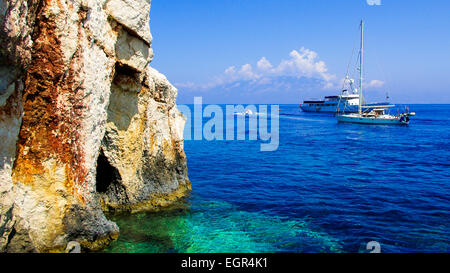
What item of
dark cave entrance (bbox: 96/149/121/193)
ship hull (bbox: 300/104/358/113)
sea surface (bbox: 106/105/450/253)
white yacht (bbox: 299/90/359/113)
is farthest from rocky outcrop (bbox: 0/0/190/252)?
ship hull (bbox: 300/104/358/113)

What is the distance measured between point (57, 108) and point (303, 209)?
40.7 feet

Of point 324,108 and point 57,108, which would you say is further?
point 324,108

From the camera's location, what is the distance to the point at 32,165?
29.2 ft

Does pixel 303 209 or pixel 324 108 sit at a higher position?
pixel 324 108

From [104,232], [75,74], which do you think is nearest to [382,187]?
[104,232]

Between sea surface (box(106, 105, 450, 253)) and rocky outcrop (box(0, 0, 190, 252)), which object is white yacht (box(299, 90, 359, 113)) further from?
rocky outcrop (box(0, 0, 190, 252))

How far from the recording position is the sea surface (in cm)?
1266

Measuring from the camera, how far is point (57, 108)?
9086 millimetres

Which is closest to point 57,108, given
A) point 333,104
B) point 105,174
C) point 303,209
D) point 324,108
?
point 105,174

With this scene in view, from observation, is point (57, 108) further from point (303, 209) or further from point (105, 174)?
point (303, 209)

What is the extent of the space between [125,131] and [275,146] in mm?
29843

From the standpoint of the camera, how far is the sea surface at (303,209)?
41.5 ft

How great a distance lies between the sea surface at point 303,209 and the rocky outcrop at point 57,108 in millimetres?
2741
